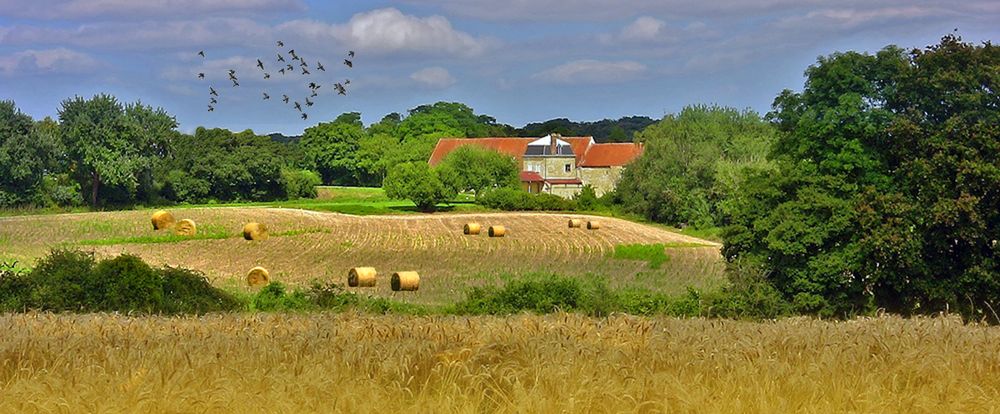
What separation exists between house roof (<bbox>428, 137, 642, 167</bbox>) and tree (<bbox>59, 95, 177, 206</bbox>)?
45047 mm

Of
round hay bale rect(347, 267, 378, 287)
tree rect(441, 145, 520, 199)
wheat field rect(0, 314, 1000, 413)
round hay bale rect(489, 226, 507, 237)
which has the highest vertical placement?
wheat field rect(0, 314, 1000, 413)

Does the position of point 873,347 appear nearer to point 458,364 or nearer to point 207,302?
point 458,364

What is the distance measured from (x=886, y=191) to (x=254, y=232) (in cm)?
3947

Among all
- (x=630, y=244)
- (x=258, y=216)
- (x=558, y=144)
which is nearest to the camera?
(x=630, y=244)

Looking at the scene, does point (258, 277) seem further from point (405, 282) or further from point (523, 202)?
point (523, 202)

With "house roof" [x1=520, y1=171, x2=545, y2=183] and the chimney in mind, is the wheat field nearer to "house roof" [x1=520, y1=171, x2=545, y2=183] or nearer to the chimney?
"house roof" [x1=520, y1=171, x2=545, y2=183]

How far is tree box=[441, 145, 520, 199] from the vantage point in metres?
117

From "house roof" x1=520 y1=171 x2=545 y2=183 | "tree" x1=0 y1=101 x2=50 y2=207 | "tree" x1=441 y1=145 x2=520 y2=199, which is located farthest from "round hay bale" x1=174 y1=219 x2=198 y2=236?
"house roof" x1=520 y1=171 x2=545 y2=183

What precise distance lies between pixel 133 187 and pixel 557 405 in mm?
98557

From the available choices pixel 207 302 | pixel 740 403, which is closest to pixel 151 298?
pixel 207 302

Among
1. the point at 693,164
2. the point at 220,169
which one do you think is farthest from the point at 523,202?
the point at 220,169

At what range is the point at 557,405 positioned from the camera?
6605 millimetres

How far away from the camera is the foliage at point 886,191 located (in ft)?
125

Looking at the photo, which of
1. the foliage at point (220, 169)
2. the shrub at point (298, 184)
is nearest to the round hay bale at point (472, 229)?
the foliage at point (220, 169)
